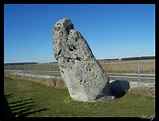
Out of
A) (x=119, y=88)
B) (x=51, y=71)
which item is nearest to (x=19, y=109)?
(x=119, y=88)

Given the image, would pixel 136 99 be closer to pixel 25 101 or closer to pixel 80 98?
pixel 80 98

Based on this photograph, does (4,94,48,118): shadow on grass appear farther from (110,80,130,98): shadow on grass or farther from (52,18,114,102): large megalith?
(110,80,130,98): shadow on grass

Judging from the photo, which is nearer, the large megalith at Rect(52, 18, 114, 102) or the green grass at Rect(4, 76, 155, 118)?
the green grass at Rect(4, 76, 155, 118)

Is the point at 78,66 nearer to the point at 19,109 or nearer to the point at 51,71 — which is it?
the point at 19,109

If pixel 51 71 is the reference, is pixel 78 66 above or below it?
above

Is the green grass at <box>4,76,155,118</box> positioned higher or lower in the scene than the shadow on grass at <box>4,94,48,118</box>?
higher

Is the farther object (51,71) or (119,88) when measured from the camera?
(51,71)

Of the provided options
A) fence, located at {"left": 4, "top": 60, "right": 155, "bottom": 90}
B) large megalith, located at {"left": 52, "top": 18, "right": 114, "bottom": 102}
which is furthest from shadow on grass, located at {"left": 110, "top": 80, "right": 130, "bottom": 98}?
fence, located at {"left": 4, "top": 60, "right": 155, "bottom": 90}

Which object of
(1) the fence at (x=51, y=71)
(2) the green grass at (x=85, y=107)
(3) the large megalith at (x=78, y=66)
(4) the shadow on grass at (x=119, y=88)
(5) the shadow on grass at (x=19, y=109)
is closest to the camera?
(2) the green grass at (x=85, y=107)

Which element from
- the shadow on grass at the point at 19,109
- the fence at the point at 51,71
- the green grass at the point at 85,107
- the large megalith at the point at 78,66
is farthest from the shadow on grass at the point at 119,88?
the shadow on grass at the point at 19,109

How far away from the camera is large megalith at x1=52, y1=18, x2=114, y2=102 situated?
1227 centimetres

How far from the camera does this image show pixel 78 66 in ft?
41.5

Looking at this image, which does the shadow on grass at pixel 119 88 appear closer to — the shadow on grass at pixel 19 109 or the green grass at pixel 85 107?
the green grass at pixel 85 107

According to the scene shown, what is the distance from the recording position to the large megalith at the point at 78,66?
1227 centimetres
